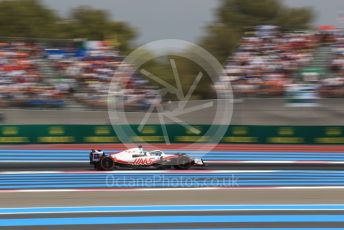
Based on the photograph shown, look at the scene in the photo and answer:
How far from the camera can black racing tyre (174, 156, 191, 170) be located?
13328 mm

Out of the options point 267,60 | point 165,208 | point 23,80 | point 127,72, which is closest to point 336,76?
point 267,60

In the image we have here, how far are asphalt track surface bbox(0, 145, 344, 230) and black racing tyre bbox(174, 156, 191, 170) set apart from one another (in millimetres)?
294

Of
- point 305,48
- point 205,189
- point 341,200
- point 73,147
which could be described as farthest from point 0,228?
point 305,48

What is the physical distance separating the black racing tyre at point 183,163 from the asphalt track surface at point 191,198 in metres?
0.29

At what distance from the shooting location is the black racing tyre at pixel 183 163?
43.7ft

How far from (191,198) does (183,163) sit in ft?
11.6

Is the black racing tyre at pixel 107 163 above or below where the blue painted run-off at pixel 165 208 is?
above

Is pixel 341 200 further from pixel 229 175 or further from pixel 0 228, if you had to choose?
pixel 0 228

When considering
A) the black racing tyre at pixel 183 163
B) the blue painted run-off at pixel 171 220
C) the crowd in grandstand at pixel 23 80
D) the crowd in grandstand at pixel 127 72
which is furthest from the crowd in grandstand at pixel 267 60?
the blue painted run-off at pixel 171 220

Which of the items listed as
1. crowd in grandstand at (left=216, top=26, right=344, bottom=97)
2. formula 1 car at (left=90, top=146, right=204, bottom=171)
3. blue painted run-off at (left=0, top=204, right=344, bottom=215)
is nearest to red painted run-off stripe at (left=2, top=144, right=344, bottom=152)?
crowd in grandstand at (left=216, top=26, right=344, bottom=97)

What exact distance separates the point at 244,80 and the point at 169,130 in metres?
3.25

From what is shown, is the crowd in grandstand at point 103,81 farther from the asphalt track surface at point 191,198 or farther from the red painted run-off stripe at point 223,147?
the asphalt track surface at point 191,198

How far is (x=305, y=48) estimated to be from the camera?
20.3 m

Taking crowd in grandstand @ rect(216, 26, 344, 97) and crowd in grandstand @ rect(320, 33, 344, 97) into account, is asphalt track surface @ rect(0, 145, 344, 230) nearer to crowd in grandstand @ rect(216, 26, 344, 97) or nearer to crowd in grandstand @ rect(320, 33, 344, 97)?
crowd in grandstand @ rect(320, 33, 344, 97)
